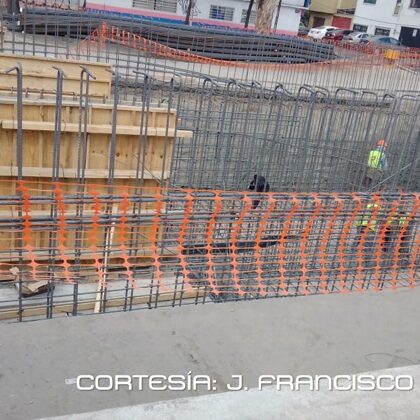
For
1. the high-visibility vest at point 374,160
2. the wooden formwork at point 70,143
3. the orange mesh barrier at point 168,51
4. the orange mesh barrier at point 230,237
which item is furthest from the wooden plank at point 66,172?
the orange mesh barrier at point 168,51

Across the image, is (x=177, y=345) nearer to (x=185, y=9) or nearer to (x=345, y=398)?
(x=345, y=398)

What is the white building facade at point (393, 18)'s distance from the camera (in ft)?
172

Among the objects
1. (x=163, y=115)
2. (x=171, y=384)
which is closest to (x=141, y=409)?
(x=171, y=384)

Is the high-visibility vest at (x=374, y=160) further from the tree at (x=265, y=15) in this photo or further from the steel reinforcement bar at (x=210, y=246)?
the tree at (x=265, y=15)

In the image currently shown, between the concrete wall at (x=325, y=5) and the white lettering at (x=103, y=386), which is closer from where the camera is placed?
the white lettering at (x=103, y=386)

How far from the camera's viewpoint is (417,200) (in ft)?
15.6

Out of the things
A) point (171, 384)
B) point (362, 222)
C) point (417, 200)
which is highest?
point (417, 200)

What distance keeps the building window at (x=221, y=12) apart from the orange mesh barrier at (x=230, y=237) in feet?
121

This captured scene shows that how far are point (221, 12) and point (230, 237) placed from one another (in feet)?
124

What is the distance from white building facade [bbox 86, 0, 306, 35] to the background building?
1716cm

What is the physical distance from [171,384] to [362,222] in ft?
8.63

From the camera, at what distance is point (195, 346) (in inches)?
144

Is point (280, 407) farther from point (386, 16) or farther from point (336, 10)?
point (336, 10)

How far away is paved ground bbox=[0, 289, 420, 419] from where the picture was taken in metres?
3.10
